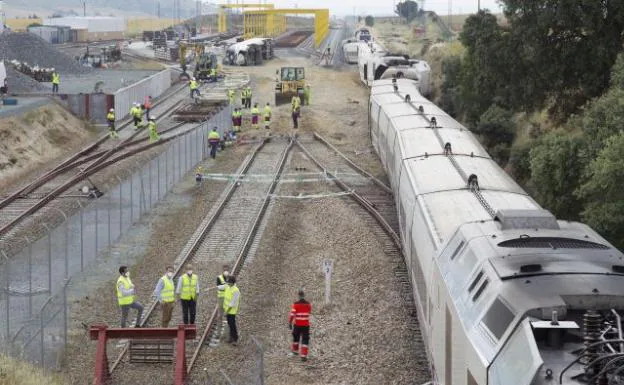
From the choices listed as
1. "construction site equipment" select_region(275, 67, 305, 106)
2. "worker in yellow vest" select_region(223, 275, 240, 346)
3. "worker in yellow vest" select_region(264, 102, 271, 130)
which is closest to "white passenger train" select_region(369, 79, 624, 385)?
"worker in yellow vest" select_region(223, 275, 240, 346)

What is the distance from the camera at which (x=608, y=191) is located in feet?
61.7

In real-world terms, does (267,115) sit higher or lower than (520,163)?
higher

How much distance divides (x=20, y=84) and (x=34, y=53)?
15.3 meters

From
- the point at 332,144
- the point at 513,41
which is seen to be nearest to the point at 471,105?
the point at 332,144

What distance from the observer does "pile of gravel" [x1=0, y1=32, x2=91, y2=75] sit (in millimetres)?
66625

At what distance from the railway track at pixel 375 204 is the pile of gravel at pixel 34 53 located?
104 ft

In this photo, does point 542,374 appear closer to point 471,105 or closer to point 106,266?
point 106,266

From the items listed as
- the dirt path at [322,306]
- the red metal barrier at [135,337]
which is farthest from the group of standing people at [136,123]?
the red metal barrier at [135,337]

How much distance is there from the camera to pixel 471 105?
42312 mm

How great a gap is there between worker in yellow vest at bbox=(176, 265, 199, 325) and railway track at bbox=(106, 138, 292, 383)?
379 mm

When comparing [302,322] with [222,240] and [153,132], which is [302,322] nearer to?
[222,240]

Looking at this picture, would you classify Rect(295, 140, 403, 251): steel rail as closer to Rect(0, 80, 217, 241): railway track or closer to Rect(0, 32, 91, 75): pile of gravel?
Rect(0, 80, 217, 241): railway track

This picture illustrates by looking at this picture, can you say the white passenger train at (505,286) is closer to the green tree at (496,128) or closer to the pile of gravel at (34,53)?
the green tree at (496,128)

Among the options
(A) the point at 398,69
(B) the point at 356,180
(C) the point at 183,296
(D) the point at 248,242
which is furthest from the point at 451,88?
(C) the point at 183,296
